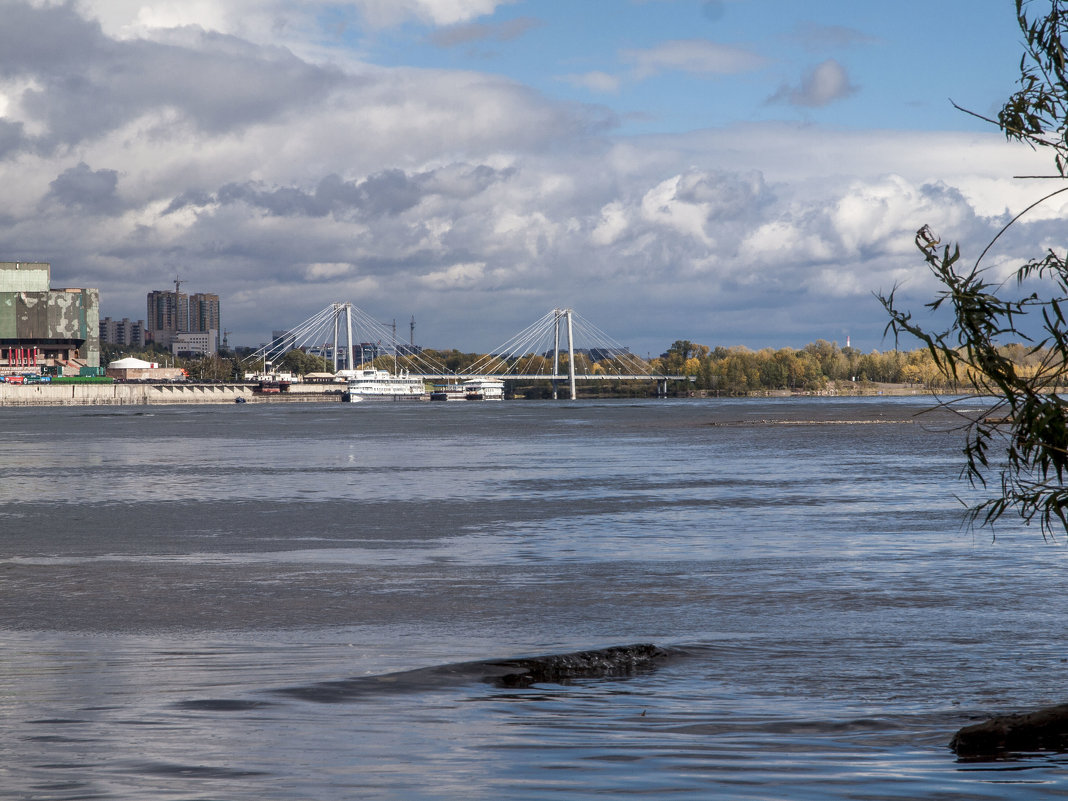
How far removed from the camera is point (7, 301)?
19450 centimetres

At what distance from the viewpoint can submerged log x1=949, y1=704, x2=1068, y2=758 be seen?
773 cm

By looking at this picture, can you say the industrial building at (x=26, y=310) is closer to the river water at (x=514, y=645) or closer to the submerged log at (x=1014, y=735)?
the river water at (x=514, y=645)

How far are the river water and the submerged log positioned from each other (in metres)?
0.19

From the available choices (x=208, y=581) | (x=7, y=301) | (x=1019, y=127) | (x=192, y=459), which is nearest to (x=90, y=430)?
(x=192, y=459)

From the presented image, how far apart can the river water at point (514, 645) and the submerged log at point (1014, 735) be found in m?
0.19

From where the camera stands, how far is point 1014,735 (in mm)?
7824

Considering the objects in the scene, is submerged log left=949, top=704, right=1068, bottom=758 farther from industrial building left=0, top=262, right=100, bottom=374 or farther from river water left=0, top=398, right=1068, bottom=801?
industrial building left=0, top=262, right=100, bottom=374

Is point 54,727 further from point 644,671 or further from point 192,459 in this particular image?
point 192,459

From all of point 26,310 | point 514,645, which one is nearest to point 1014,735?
point 514,645

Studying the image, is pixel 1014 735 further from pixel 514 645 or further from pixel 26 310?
pixel 26 310

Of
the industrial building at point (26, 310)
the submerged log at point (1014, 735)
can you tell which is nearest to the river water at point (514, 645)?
the submerged log at point (1014, 735)

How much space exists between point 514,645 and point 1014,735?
4.98 meters

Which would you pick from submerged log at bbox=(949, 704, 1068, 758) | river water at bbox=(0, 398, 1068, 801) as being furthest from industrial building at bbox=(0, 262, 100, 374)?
submerged log at bbox=(949, 704, 1068, 758)

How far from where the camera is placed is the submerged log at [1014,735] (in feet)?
25.4
